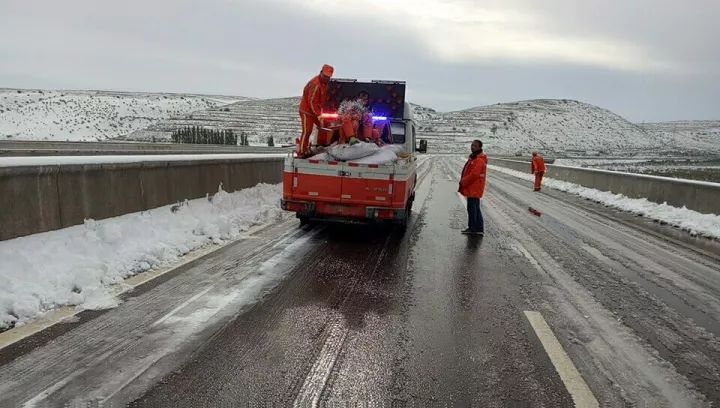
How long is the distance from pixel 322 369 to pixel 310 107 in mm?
7357

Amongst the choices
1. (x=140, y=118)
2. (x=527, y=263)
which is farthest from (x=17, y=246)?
(x=140, y=118)

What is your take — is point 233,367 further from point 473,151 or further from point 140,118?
point 140,118

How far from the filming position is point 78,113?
11112cm

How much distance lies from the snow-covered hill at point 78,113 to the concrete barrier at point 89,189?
281 feet

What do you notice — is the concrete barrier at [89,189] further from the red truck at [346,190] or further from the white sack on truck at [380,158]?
the white sack on truck at [380,158]

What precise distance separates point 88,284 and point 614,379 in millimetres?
5119

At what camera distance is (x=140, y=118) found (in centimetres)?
11831

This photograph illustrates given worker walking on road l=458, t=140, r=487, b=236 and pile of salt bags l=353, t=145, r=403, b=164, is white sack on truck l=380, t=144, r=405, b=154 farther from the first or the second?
worker walking on road l=458, t=140, r=487, b=236

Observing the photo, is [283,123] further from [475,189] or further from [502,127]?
[475,189]

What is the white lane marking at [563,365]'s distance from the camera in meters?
3.50

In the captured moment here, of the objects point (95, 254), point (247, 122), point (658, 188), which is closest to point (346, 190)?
point (95, 254)

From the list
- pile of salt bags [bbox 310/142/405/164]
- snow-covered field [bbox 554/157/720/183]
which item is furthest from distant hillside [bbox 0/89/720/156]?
pile of salt bags [bbox 310/142/405/164]

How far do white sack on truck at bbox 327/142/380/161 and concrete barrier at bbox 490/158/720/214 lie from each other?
28.5ft

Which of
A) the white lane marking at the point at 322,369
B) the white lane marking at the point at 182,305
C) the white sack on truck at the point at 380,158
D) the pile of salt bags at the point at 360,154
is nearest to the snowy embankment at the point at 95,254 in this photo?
the white lane marking at the point at 182,305
